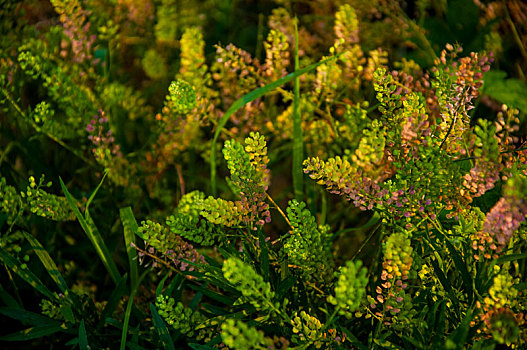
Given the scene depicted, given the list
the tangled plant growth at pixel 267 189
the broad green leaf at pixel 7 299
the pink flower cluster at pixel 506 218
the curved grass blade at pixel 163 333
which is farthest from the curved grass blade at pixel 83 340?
the pink flower cluster at pixel 506 218

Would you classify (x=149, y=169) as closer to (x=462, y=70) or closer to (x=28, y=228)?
(x=28, y=228)

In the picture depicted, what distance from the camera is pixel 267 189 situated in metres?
0.93

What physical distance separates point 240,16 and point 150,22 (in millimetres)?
373

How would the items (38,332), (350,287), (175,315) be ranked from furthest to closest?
1. (38,332)
2. (175,315)
3. (350,287)

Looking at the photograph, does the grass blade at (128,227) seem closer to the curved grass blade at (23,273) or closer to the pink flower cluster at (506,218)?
the curved grass blade at (23,273)

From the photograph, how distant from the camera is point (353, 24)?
1048 millimetres

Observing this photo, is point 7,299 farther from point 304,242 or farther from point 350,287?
point 350,287

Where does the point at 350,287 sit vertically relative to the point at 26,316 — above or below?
above

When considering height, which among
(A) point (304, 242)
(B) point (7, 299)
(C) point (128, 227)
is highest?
(A) point (304, 242)

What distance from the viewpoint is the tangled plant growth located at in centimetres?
70

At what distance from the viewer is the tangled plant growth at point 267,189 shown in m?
0.70

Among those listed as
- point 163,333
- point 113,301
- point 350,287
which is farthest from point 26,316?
point 350,287

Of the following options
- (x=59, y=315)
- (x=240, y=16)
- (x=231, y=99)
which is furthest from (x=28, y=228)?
(x=240, y=16)

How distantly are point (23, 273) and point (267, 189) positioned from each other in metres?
0.49
